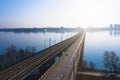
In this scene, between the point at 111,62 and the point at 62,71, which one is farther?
the point at 111,62

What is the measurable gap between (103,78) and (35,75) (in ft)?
78.4

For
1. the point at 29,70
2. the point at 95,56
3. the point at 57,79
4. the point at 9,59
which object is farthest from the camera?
the point at 95,56

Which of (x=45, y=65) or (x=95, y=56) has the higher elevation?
(x=45, y=65)

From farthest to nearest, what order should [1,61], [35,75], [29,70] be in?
[1,61] < [35,75] < [29,70]

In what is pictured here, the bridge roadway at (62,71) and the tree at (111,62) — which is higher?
the bridge roadway at (62,71)

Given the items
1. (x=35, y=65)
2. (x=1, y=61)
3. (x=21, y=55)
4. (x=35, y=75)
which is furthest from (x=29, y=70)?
(x=21, y=55)

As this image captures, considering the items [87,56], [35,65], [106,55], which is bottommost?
[87,56]

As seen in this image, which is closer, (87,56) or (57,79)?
(57,79)

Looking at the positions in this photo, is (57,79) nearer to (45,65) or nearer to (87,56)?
(45,65)

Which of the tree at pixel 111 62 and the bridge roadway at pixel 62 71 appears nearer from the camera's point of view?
the bridge roadway at pixel 62 71

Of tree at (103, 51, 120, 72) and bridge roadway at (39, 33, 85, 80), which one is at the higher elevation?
bridge roadway at (39, 33, 85, 80)

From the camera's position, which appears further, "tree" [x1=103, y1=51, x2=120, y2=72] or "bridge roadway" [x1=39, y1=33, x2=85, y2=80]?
"tree" [x1=103, y1=51, x2=120, y2=72]

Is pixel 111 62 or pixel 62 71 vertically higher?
pixel 62 71

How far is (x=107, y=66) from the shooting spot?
73.0 metres
